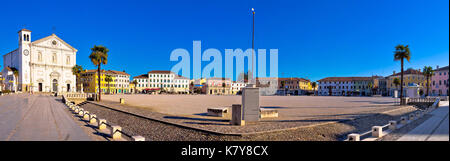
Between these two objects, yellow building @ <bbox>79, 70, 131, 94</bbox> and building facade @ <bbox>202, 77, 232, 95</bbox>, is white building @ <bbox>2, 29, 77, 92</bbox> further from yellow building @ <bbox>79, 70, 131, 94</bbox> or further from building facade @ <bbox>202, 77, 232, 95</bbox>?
building facade @ <bbox>202, 77, 232, 95</bbox>

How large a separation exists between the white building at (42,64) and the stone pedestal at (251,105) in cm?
7861

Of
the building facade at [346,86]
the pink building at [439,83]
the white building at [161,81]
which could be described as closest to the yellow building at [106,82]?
the white building at [161,81]

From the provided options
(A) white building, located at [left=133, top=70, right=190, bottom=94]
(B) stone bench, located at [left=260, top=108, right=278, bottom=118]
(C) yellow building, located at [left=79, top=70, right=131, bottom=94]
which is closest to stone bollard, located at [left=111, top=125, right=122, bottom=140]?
(B) stone bench, located at [left=260, top=108, right=278, bottom=118]

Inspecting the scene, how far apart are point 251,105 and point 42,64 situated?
297ft

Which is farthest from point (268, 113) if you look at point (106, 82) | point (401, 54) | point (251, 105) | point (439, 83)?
point (106, 82)

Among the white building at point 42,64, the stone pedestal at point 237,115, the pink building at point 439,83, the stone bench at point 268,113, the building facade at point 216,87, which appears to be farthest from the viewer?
the building facade at point 216,87

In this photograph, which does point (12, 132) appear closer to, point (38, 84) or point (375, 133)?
point (375, 133)

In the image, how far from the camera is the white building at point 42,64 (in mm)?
75250

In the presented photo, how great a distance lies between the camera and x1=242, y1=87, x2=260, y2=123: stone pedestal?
43.9 ft

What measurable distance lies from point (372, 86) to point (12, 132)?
396 feet

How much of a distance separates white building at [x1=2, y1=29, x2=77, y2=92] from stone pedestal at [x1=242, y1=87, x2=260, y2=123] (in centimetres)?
7861

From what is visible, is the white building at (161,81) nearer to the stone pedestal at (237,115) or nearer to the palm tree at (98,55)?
the palm tree at (98,55)
